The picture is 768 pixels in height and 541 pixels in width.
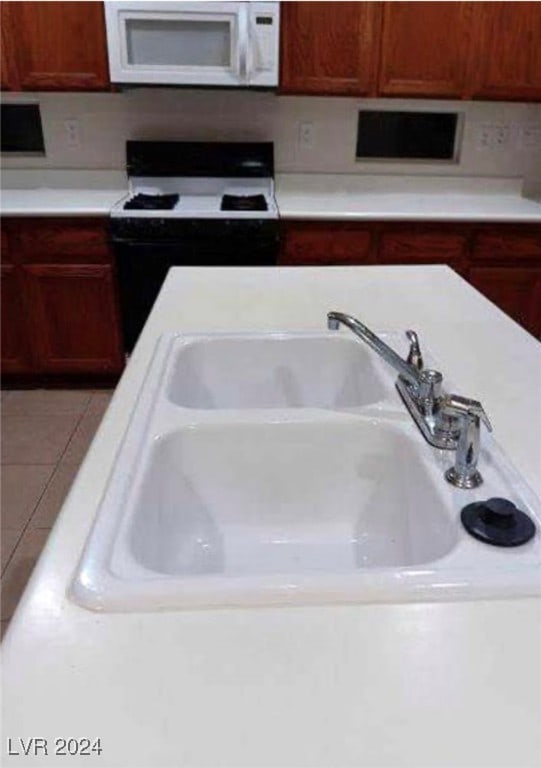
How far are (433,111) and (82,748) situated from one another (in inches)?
130

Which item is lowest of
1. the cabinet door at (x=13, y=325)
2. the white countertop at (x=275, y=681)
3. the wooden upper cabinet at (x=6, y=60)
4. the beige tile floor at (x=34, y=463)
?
the beige tile floor at (x=34, y=463)

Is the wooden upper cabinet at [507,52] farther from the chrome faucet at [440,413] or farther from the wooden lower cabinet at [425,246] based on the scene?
the chrome faucet at [440,413]

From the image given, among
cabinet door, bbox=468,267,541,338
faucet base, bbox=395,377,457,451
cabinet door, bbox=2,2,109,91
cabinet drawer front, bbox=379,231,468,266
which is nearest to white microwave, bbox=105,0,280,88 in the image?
cabinet door, bbox=2,2,109,91

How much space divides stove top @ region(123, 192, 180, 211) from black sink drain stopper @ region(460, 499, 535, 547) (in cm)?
236

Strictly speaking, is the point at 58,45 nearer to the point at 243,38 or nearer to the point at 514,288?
the point at 243,38

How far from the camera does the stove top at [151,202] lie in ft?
9.16

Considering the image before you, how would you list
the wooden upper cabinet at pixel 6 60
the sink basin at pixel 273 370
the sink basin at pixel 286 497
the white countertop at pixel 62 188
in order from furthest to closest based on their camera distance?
the white countertop at pixel 62 188
the wooden upper cabinet at pixel 6 60
the sink basin at pixel 273 370
the sink basin at pixel 286 497

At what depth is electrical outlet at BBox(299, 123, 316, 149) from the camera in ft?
10.4

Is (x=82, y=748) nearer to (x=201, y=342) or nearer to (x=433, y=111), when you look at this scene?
(x=201, y=342)

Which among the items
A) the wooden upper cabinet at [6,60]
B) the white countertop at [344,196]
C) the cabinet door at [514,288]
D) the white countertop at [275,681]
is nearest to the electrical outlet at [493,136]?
the white countertop at [344,196]

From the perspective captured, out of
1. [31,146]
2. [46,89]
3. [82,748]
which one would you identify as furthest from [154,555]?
[31,146]

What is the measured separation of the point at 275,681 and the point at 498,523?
0.32 metres

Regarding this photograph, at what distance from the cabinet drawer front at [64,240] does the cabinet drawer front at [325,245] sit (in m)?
0.82

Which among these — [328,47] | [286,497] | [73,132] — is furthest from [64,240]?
[286,497]
